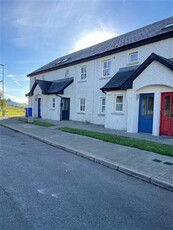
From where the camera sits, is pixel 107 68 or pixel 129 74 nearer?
pixel 129 74

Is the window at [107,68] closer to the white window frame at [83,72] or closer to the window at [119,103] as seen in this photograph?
the white window frame at [83,72]

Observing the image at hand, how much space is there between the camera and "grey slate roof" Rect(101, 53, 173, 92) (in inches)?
402

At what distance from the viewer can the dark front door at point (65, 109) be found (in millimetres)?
19978

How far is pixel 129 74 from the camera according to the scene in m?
13.4

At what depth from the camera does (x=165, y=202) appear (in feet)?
12.5

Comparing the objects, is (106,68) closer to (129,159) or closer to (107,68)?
(107,68)

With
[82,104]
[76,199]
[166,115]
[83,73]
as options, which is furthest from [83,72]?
[76,199]

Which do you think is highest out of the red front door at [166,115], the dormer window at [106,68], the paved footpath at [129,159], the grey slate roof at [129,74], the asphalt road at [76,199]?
the dormer window at [106,68]

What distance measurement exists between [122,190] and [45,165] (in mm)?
2635

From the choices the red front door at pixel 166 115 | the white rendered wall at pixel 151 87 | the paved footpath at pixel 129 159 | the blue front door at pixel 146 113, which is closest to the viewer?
the paved footpath at pixel 129 159

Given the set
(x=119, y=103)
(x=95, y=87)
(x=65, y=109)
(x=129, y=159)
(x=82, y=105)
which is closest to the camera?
(x=129, y=159)

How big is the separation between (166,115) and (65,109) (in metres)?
11.8

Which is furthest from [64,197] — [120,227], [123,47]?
[123,47]

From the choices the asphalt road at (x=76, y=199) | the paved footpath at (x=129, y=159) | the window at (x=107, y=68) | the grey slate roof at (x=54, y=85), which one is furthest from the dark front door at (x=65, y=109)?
the asphalt road at (x=76, y=199)
